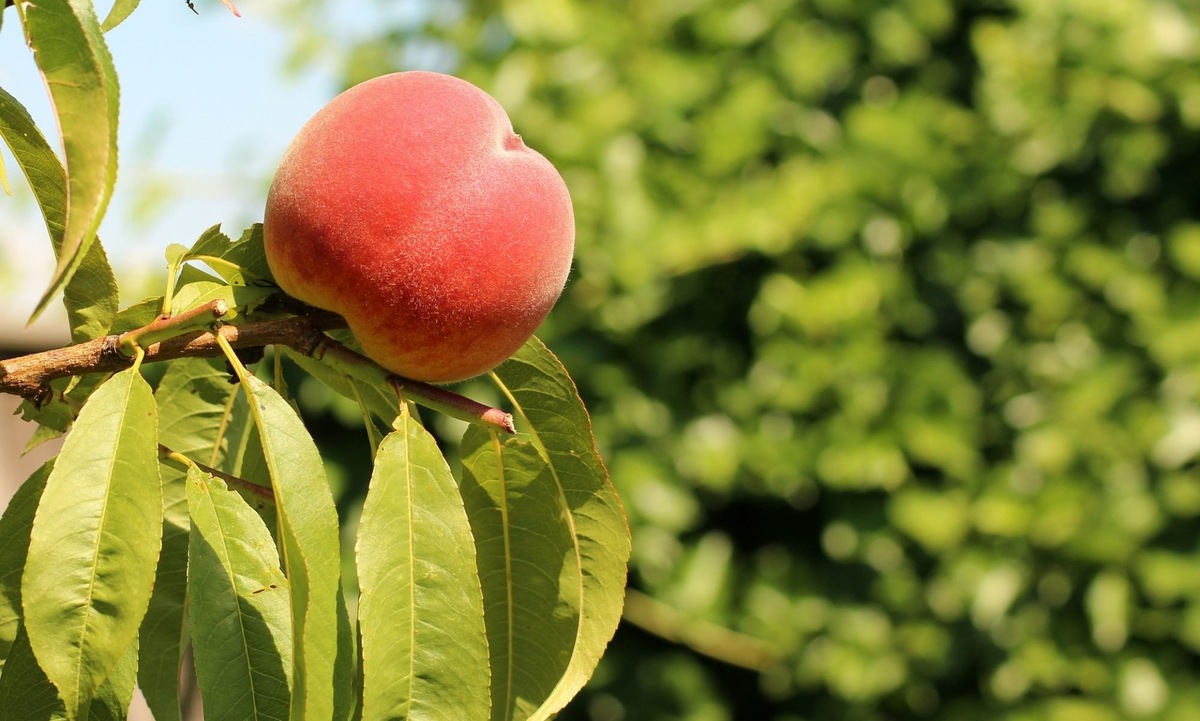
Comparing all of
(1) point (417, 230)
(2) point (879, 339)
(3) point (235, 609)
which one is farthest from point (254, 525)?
(2) point (879, 339)

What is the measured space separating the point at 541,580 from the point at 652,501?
1147 millimetres

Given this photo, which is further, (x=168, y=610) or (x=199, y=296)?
(x=168, y=610)

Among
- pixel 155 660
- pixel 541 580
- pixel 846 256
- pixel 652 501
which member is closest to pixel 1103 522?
pixel 846 256

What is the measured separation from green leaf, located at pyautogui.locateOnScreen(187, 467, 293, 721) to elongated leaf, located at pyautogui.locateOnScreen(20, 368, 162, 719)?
0.12 ft

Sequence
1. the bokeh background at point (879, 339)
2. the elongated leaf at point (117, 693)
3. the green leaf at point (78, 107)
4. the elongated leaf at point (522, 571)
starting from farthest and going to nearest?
the bokeh background at point (879, 339), the elongated leaf at point (522, 571), the elongated leaf at point (117, 693), the green leaf at point (78, 107)

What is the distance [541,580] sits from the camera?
0.67 meters

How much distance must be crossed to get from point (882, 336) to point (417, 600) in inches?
57.1

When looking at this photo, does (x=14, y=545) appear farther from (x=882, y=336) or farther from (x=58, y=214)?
(x=882, y=336)

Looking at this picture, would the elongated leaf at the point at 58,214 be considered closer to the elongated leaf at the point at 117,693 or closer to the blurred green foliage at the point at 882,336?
the elongated leaf at the point at 117,693

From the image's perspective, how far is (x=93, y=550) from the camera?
505mm

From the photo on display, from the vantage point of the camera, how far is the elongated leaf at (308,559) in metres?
0.50

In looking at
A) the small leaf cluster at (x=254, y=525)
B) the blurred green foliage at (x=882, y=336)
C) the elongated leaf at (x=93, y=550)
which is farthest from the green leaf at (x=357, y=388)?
the blurred green foliage at (x=882, y=336)

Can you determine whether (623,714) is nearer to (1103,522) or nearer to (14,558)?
(1103,522)

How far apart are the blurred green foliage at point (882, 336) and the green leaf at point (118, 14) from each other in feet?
4.01
